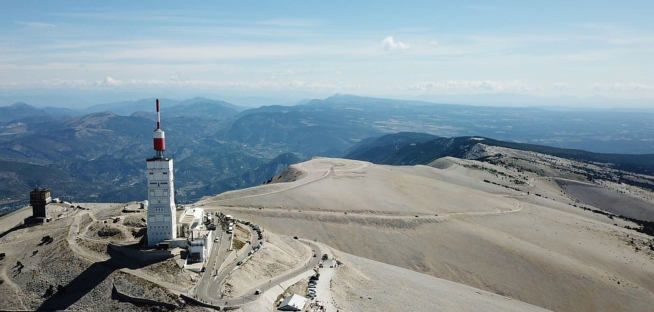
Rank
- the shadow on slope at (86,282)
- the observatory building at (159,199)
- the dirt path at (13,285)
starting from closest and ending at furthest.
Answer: the shadow on slope at (86,282)
the dirt path at (13,285)
the observatory building at (159,199)

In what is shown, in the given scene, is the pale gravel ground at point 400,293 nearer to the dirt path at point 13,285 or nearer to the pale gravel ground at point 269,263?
the pale gravel ground at point 269,263

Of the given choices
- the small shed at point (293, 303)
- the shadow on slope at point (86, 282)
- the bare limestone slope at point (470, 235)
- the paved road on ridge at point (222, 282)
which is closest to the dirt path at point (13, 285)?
the shadow on slope at point (86, 282)

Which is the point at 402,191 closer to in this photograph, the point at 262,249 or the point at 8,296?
the point at 262,249

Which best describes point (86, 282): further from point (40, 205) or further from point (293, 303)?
point (40, 205)

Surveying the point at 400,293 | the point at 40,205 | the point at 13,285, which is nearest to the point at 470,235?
the point at 400,293

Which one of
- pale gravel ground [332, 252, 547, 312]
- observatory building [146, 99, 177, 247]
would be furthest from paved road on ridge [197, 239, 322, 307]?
observatory building [146, 99, 177, 247]

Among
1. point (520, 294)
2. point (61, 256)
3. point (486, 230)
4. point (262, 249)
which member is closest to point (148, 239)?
point (61, 256)
